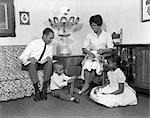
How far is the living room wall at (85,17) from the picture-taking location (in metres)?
3.21

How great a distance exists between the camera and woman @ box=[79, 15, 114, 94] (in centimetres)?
306

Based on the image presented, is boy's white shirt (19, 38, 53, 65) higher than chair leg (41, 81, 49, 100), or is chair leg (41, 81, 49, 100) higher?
boy's white shirt (19, 38, 53, 65)

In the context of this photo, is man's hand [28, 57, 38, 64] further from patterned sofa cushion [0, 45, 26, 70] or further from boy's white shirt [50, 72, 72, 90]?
patterned sofa cushion [0, 45, 26, 70]

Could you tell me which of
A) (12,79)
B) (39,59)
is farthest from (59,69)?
(12,79)

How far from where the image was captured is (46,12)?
3.88m

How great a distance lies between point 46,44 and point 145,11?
4.38 ft

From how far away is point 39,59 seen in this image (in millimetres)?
2996

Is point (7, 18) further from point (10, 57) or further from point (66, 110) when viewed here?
point (66, 110)

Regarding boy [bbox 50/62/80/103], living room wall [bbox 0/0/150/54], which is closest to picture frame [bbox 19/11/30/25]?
Result: living room wall [bbox 0/0/150/54]

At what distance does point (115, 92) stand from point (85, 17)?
6.31 feet

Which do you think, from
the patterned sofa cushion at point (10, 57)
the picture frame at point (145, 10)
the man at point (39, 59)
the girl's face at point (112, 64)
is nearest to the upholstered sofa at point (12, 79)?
the patterned sofa cushion at point (10, 57)

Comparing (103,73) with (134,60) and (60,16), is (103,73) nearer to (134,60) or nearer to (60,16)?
(134,60)

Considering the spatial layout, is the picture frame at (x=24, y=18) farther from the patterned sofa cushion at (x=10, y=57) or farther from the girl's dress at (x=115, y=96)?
the girl's dress at (x=115, y=96)

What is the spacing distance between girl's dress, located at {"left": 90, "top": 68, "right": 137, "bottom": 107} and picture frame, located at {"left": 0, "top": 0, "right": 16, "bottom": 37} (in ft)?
5.47
